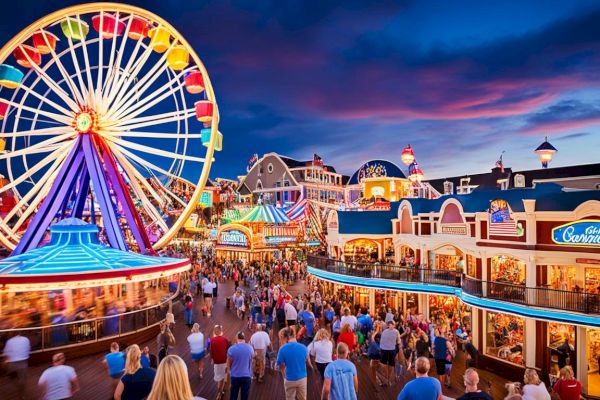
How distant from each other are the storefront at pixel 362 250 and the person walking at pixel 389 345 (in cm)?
1616

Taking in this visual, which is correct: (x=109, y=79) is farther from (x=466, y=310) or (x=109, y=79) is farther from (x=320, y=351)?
(x=466, y=310)

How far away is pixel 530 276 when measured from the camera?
579 inches

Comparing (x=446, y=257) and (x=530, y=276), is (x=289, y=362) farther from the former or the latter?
(x=446, y=257)

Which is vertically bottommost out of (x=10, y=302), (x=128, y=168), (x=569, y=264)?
(x=10, y=302)

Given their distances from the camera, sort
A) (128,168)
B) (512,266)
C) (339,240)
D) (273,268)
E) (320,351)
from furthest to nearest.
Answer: (273,268), (339,240), (128,168), (512,266), (320,351)

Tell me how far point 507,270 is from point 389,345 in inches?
356

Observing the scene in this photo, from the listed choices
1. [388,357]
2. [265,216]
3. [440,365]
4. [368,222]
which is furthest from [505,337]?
[265,216]

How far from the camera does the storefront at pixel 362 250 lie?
27.1 m

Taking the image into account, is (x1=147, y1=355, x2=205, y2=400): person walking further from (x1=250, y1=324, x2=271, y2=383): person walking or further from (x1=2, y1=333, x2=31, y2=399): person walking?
(x1=2, y1=333, x2=31, y2=399): person walking

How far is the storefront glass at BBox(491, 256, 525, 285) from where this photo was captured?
1691 cm

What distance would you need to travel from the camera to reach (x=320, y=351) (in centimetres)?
816

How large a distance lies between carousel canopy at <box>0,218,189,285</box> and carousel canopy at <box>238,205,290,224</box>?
1911 cm

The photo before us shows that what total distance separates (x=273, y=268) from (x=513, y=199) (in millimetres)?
21550

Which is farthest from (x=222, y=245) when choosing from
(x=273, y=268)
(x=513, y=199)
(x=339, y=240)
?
(x=513, y=199)
